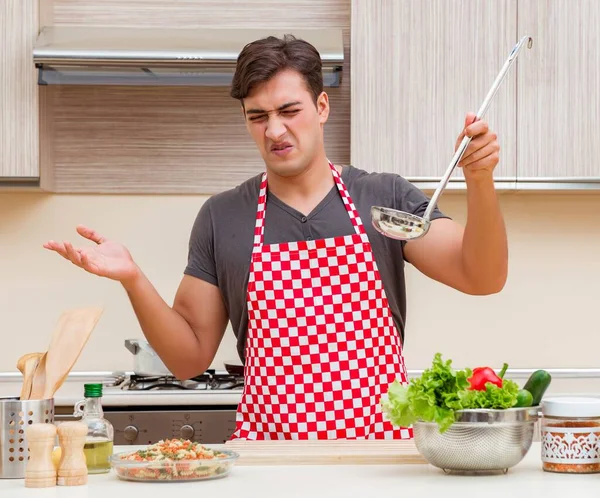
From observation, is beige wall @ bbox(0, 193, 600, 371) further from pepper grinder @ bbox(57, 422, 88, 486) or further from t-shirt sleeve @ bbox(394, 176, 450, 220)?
pepper grinder @ bbox(57, 422, 88, 486)

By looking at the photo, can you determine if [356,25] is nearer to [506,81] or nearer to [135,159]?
[506,81]

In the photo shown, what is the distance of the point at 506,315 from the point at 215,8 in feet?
4.76

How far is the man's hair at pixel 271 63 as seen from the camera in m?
1.91

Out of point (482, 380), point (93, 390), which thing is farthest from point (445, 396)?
point (93, 390)

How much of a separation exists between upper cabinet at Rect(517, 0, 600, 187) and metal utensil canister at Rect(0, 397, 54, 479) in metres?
1.89

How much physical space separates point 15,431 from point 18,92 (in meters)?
1.70

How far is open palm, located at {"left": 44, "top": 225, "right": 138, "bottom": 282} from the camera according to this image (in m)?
1.59

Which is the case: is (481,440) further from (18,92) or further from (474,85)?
(18,92)

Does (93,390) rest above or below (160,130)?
below

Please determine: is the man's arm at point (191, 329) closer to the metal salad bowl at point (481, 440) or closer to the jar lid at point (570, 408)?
the metal salad bowl at point (481, 440)

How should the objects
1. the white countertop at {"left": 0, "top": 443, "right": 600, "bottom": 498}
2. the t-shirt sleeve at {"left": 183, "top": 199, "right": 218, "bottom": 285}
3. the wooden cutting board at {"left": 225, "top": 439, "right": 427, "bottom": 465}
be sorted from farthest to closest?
the t-shirt sleeve at {"left": 183, "top": 199, "right": 218, "bottom": 285}, the wooden cutting board at {"left": 225, "top": 439, "right": 427, "bottom": 465}, the white countertop at {"left": 0, "top": 443, "right": 600, "bottom": 498}

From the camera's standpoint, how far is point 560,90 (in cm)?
288

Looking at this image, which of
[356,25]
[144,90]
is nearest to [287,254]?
[356,25]

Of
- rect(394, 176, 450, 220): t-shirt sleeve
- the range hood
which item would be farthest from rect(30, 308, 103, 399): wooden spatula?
the range hood
